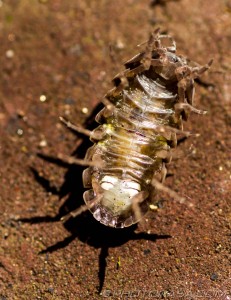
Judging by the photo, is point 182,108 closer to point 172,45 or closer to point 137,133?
point 137,133

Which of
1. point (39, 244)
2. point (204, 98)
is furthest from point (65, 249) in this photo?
point (204, 98)

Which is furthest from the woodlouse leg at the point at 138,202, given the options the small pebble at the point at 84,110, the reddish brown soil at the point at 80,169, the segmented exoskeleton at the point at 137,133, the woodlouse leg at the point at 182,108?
the small pebble at the point at 84,110

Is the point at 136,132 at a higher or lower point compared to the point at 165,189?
higher

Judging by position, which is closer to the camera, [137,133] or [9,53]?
[137,133]

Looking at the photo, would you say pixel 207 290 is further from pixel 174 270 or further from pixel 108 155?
pixel 108 155

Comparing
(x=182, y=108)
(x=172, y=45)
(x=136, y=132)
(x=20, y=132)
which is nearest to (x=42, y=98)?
(x=20, y=132)

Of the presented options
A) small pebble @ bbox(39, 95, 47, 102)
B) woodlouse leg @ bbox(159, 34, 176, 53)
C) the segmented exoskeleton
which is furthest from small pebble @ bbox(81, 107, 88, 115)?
woodlouse leg @ bbox(159, 34, 176, 53)
